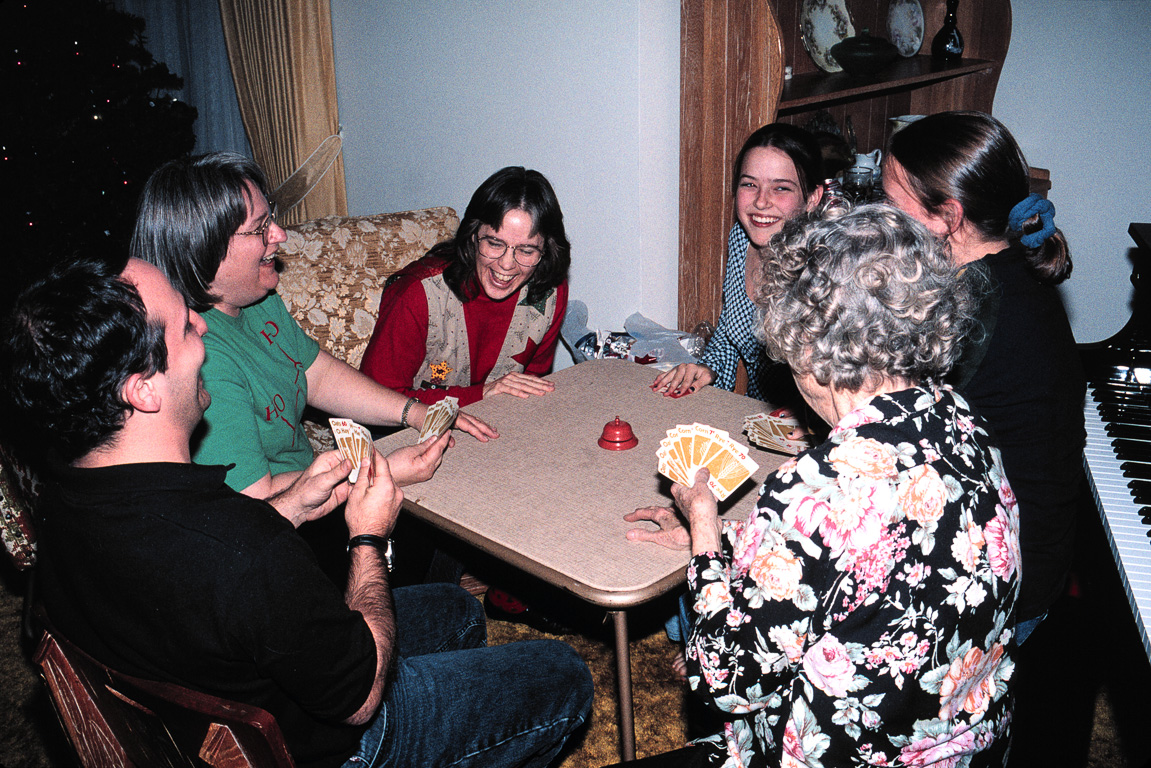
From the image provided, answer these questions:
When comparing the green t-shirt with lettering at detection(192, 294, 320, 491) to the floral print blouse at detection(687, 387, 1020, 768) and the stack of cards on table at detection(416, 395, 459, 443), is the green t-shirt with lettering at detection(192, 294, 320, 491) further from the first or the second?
the floral print blouse at detection(687, 387, 1020, 768)

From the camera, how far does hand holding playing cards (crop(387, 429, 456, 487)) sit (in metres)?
1.71

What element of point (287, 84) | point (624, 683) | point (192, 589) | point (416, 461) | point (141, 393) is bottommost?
point (624, 683)

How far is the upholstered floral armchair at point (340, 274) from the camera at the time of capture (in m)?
2.84

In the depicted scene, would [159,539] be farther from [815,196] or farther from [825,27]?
[825,27]

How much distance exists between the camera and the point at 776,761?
1170 millimetres

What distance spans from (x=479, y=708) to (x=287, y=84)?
399cm

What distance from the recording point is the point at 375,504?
146 cm

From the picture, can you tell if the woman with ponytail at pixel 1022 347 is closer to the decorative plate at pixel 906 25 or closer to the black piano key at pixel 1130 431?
the black piano key at pixel 1130 431

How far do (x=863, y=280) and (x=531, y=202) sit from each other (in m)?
1.50

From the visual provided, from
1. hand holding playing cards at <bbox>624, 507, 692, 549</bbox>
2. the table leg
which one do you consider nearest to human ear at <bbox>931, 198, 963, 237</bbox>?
hand holding playing cards at <bbox>624, 507, 692, 549</bbox>

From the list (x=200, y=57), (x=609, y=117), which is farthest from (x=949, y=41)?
(x=200, y=57)

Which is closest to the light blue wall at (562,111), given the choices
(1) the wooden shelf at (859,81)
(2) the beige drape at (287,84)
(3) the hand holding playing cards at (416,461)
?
(2) the beige drape at (287,84)

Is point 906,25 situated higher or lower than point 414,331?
higher

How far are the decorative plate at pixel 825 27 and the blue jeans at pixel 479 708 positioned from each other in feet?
9.05
